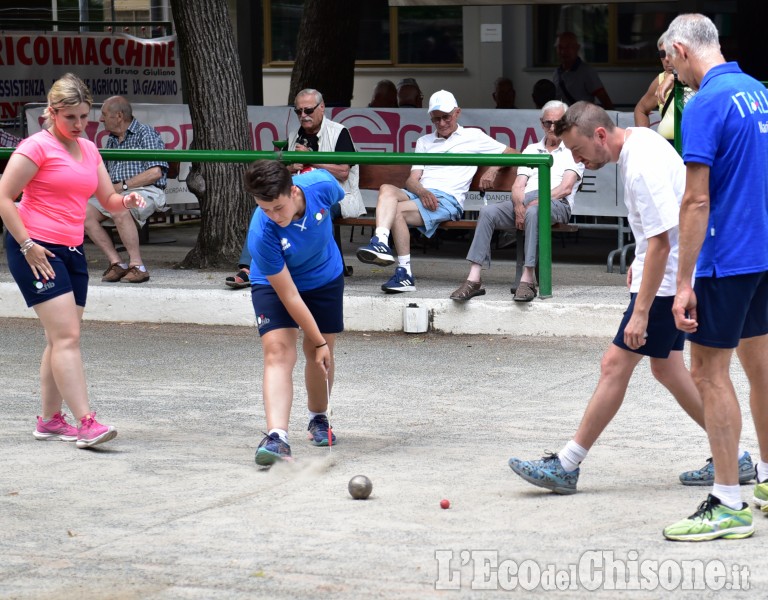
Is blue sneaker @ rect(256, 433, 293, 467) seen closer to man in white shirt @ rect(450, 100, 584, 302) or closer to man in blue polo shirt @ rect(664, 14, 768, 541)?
man in blue polo shirt @ rect(664, 14, 768, 541)

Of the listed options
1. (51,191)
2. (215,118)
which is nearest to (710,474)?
(51,191)

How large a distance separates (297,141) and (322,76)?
4901 mm

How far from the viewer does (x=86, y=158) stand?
6.67 m

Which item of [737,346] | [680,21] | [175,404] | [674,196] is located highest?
[680,21]

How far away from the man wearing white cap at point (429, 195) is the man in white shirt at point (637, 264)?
4382 mm

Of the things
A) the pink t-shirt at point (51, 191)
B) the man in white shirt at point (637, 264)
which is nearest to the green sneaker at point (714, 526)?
the man in white shirt at point (637, 264)

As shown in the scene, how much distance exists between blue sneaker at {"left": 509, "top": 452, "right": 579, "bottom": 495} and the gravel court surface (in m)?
0.08

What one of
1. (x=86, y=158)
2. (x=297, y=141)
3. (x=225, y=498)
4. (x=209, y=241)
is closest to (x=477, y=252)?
(x=297, y=141)

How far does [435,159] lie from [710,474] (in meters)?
4.50

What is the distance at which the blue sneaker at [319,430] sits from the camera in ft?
21.9

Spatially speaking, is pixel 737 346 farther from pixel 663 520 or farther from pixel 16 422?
pixel 16 422

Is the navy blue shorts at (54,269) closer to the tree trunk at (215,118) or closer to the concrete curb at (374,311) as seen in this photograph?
the concrete curb at (374,311)

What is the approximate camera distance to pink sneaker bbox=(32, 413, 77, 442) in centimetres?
684

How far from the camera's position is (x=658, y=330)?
5.34 meters
